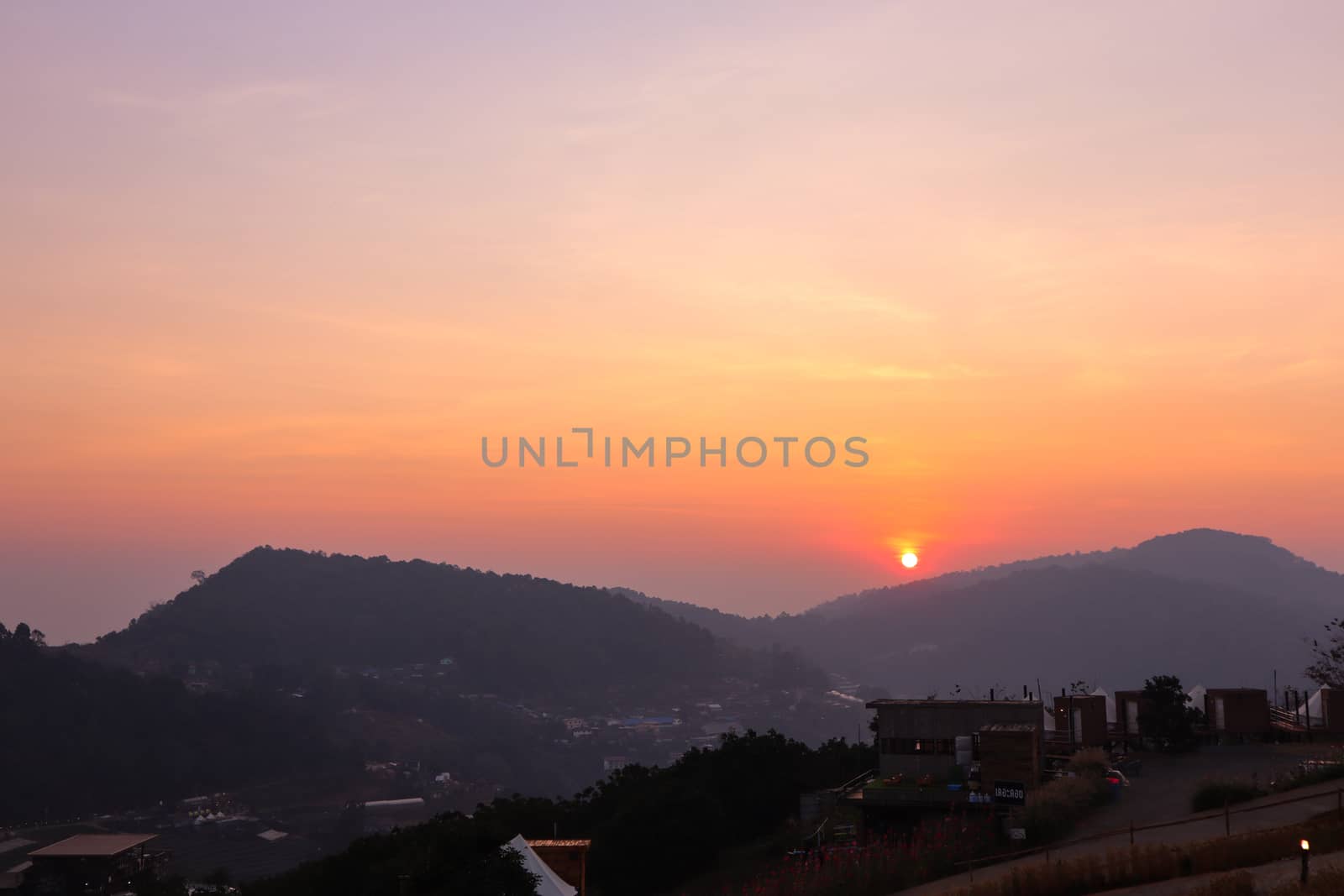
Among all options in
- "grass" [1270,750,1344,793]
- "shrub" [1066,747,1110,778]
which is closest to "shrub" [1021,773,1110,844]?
"shrub" [1066,747,1110,778]

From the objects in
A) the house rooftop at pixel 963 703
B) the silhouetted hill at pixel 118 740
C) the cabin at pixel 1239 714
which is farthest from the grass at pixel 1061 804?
the silhouetted hill at pixel 118 740

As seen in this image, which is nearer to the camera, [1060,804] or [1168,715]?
[1060,804]

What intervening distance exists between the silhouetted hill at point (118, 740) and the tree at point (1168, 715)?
121m

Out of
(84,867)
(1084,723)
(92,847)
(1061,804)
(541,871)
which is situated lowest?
(84,867)

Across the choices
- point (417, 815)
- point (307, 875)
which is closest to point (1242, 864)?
point (307, 875)

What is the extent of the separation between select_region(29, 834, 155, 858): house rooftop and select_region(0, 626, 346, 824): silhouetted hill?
55680 millimetres

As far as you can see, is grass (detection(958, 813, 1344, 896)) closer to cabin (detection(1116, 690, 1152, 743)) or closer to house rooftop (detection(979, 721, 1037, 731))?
house rooftop (detection(979, 721, 1037, 731))

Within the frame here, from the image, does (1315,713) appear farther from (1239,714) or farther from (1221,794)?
(1221,794)

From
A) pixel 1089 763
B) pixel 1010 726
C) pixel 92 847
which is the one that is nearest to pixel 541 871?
pixel 1010 726

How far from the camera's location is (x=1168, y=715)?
1185 inches

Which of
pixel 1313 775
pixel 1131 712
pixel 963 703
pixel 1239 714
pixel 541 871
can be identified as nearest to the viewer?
pixel 1313 775

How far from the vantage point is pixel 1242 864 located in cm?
1459

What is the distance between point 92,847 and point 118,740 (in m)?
81.8

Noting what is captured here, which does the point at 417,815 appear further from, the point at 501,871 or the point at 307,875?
the point at 501,871
